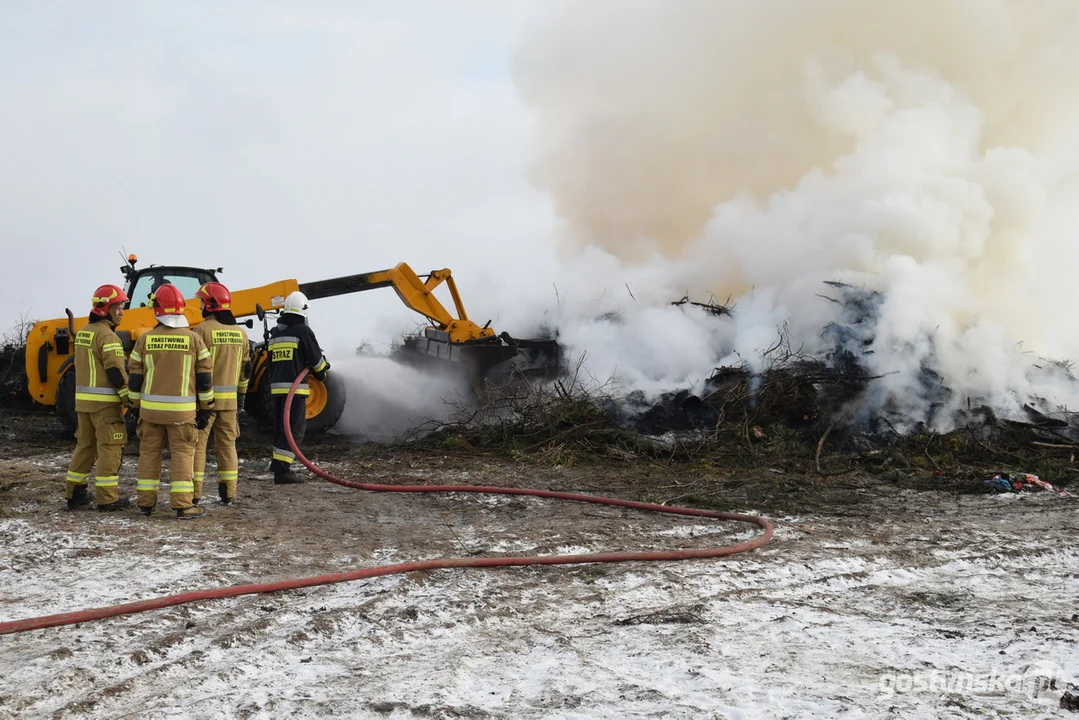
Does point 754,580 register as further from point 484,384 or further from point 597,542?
point 484,384

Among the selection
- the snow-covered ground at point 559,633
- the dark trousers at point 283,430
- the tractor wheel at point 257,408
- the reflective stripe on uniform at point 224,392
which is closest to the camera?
the snow-covered ground at point 559,633

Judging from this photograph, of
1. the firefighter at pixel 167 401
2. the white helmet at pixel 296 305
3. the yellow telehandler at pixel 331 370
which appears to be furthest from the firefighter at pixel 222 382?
the yellow telehandler at pixel 331 370

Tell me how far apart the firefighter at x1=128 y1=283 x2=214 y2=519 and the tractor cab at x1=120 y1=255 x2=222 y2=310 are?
12.3 feet

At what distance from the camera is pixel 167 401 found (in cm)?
593

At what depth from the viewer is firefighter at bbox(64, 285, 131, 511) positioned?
6.11 metres

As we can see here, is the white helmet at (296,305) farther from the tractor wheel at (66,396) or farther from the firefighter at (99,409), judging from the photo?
the tractor wheel at (66,396)

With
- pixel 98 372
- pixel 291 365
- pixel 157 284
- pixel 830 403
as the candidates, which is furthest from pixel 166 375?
pixel 830 403

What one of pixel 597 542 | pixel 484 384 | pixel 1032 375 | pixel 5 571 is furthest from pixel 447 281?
pixel 1032 375

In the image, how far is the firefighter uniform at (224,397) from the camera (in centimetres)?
653

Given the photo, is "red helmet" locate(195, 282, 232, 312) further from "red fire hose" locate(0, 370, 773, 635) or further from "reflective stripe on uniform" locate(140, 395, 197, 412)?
"red fire hose" locate(0, 370, 773, 635)

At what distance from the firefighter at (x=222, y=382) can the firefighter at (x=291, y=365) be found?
2.57ft

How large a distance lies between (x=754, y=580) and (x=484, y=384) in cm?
610

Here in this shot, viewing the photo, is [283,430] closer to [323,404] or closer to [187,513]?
[187,513]

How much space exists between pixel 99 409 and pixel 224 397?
902 mm
